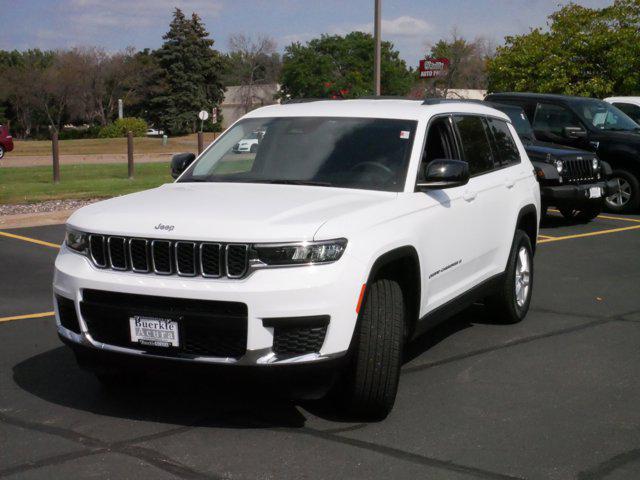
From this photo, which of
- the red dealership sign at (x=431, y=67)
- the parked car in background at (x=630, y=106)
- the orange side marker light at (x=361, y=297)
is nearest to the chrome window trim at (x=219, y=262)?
the orange side marker light at (x=361, y=297)

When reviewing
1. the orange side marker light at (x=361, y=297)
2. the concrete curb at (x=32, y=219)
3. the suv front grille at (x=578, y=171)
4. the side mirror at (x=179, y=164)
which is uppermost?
the side mirror at (x=179, y=164)

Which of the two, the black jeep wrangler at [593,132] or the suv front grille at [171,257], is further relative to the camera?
the black jeep wrangler at [593,132]

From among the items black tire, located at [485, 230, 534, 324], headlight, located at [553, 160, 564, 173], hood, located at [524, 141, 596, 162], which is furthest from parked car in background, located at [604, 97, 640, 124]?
black tire, located at [485, 230, 534, 324]

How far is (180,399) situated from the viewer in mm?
5637

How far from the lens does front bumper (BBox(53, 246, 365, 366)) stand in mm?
4617

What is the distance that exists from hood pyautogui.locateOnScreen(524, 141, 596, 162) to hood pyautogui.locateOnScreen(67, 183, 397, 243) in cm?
946

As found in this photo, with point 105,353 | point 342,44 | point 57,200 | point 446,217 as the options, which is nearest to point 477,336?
point 446,217

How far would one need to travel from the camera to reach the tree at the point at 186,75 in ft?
274

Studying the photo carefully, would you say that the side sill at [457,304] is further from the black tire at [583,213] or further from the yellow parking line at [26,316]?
the black tire at [583,213]

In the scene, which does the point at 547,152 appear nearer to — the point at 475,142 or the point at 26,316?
the point at 475,142

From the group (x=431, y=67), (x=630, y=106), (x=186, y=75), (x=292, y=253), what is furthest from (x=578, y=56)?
(x=186, y=75)

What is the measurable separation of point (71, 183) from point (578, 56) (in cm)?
1864

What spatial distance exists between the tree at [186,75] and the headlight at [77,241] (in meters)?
78.8

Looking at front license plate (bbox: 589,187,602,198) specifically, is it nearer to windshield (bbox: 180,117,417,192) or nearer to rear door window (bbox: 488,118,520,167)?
rear door window (bbox: 488,118,520,167)
